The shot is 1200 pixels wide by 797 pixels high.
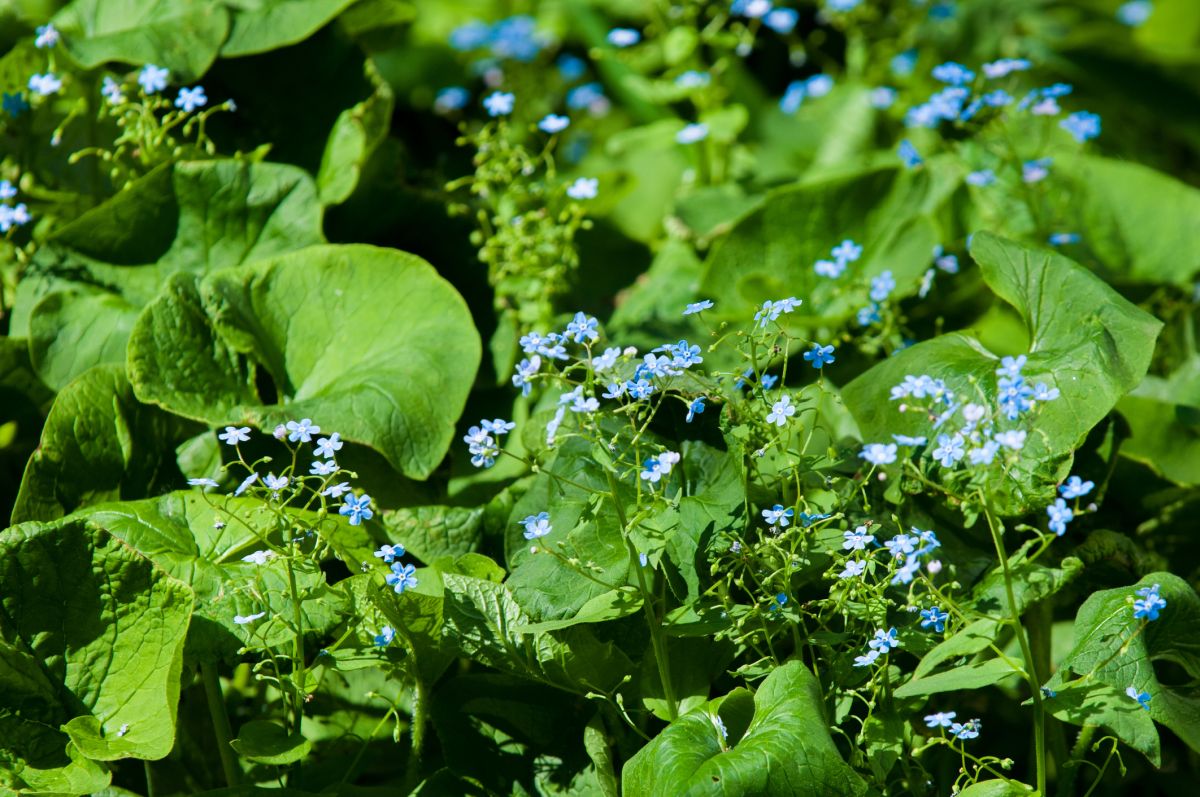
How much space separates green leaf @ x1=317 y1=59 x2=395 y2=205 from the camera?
2.39 meters

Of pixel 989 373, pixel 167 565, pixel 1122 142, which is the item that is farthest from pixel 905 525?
pixel 1122 142

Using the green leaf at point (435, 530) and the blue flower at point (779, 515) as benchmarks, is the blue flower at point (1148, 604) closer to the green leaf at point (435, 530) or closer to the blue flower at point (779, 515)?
the blue flower at point (779, 515)

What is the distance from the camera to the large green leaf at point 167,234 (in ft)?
7.46

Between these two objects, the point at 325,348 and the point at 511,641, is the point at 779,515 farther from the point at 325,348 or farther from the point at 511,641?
the point at 325,348

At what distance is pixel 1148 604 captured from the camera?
1.48 metres

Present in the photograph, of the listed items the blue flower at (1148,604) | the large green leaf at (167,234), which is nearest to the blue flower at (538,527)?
the blue flower at (1148,604)

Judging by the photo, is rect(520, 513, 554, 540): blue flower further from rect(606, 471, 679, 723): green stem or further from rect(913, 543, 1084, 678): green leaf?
rect(913, 543, 1084, 678): green leaf

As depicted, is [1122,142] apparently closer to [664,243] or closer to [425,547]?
[664,243]

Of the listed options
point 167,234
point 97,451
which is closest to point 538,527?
point 97,451

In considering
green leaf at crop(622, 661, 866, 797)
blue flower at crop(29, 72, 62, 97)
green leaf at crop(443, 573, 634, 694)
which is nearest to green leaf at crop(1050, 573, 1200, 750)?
green leaf at crop(622, 661, 866, 797)

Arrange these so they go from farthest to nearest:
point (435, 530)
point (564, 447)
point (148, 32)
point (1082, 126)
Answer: point (1082, 126) → point (148, 32) → point (435, 530) → point (564, 447)

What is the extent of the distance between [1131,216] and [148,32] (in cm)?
221

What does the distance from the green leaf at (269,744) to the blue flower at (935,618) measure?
0.86 m

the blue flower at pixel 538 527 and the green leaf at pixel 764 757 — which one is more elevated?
the blue flower at pixel 538 527
